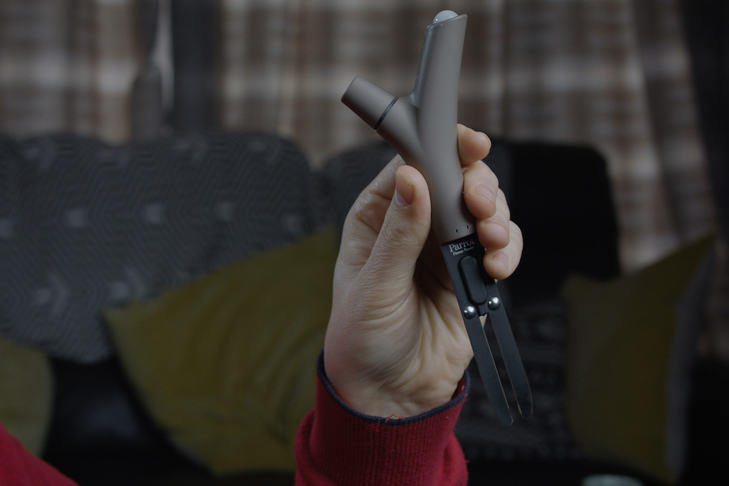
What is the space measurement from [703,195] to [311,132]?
3.20 ft

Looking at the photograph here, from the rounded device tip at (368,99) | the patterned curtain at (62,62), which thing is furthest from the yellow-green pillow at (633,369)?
the patterned curtain at (62,62)

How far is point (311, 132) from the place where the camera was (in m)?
1.88

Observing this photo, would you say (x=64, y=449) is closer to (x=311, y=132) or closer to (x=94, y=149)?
(x=94, y=149)

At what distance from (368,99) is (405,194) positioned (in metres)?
0.05

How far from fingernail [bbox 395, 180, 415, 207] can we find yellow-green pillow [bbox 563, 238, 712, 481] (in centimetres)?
92

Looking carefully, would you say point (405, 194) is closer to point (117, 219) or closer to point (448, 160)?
point (448, 160)

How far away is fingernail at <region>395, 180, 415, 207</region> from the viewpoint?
32 cm

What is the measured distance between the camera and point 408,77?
1784mm

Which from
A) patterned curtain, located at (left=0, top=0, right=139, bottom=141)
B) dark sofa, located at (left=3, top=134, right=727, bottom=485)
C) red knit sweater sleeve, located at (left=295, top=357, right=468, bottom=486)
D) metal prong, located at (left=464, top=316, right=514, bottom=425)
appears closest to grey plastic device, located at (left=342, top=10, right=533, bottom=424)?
metal prong, located at (left=464, top=316, right=514, bottom=425)

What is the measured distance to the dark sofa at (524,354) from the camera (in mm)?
1059

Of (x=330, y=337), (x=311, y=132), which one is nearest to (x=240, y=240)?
(x=311, y=132)

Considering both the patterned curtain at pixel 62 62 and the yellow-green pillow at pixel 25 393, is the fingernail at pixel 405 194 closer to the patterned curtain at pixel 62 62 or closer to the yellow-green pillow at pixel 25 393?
the yellow-green pillow at pixel 25 393

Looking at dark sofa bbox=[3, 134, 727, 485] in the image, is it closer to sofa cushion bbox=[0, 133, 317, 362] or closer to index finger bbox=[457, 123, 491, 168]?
sofa cushion bbox=[0, 133, 317, 362]

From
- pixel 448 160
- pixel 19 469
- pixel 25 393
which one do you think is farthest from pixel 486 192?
pixel 25 393
